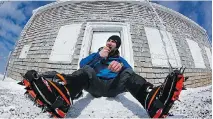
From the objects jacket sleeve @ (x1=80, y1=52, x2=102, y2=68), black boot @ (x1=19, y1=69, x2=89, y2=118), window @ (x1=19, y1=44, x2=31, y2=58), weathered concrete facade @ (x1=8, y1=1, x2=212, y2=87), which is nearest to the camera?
black boot @ (x1=19, y1=69, x2=89, y2=118)

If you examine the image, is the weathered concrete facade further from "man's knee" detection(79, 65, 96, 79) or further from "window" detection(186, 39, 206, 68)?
"man's knee" detection(79, 65, 96, 79)

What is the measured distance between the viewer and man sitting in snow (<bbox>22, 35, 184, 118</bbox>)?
235cm

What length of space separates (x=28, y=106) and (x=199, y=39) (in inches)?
383

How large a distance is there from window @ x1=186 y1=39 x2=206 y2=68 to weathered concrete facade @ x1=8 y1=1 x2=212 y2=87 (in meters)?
0.25

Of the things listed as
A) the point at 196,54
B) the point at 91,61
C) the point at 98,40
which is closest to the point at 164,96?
the point at 91,61

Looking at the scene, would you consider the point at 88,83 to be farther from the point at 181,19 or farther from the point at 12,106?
the point at 181,19

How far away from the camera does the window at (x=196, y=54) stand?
9.33 meters

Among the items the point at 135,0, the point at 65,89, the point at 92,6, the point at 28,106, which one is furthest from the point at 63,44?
the point at 65,89

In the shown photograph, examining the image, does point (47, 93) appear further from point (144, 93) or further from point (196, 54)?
point (196, 54)

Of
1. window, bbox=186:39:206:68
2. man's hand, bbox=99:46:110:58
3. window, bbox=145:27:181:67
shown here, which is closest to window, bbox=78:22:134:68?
window, bbox=145:27:181:67

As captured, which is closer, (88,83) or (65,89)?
(65,89)

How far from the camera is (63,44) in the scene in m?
7.77

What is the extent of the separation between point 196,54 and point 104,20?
4.75 meters

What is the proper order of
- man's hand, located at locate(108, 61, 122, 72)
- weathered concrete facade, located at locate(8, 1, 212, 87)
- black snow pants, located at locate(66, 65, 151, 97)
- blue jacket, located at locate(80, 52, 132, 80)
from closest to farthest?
black snow pants, located at locate(66, 65, 151, 97) < man's hand, located at locate(108, 61, 122, 72) < blue jacket, located at locate(80, 52, 132, 80) < weathered concrete facade, located at locate(8, 1, 212, 87)
